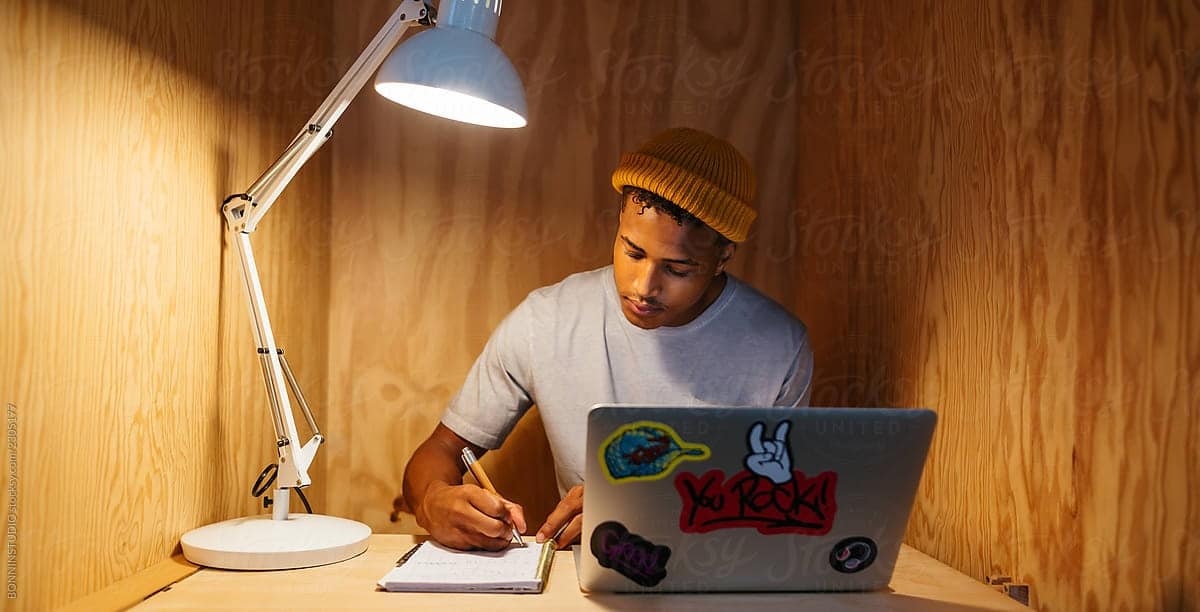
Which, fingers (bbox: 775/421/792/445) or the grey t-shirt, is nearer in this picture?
fingers (bbox: 775/421/792/445)

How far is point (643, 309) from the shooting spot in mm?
1671

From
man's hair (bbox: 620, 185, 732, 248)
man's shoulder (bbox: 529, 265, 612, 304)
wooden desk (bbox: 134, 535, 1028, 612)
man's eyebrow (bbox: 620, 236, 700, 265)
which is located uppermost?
man's hair (bbox: 620, 185, 732, 248)

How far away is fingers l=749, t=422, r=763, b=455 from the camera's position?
3.29 feet

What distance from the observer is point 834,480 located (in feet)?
3.44

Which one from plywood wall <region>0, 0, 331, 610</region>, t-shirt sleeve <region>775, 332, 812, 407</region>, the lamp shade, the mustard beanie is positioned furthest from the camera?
t-shirt sleeve <region>775, 332, 812, 407</region>

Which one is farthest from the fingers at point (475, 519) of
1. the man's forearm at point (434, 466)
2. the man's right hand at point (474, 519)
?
the man's forearm at point (434, 466)

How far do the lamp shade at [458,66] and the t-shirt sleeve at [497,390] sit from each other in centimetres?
57

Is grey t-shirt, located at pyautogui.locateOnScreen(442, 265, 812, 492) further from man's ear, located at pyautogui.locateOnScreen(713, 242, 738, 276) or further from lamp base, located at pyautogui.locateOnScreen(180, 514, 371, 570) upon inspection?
lamp base, located at pyautogui.locateOnScreen(180, 514, 371, 570)

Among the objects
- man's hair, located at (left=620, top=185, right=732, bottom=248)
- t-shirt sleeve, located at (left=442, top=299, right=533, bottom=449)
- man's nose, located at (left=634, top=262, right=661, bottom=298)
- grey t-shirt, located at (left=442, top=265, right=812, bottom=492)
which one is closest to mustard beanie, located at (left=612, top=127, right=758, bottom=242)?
man's hair, located at (left=620, top=185, right=732, bottom=248)

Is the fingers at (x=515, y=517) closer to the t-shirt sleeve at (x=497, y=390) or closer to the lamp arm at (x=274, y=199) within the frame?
the lamp arm at (x=274, y=199)

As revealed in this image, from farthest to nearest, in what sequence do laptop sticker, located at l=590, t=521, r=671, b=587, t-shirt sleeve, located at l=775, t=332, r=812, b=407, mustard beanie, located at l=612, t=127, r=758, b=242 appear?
→ t-shirt sleeve, located at l=775, t=332, r=812, b=407, mustard beanie, located at l=612, t=127, r=758, b=242, laptop sticker, located at l=590, t=521, r=671, b=587

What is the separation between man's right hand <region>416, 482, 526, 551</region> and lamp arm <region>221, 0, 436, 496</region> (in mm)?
217

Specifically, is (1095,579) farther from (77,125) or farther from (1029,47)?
(77,125)

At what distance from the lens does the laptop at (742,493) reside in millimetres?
1008
